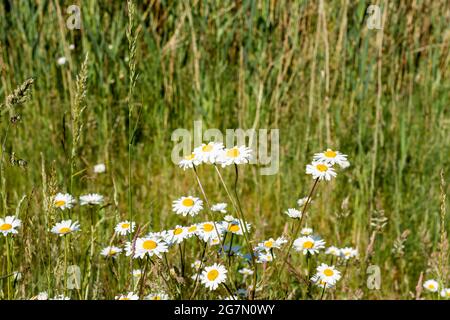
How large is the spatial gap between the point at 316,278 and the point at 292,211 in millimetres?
167

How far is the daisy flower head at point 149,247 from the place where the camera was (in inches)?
50.2

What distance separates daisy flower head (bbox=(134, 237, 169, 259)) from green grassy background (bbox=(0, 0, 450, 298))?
84cm

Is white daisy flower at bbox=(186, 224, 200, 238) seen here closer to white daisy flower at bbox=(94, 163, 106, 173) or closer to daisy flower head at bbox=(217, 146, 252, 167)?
daisy flower head at bbox=(217, 146, 252, 167)

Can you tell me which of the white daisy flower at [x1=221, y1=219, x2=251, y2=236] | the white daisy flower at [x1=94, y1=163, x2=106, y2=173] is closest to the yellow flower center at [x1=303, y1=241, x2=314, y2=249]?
the white daisy flower at [x1=221, y1=219, x2=251, y2=236]

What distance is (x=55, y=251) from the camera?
61.3 inches

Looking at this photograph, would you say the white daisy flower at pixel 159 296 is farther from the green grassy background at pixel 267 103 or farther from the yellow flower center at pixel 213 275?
the green grassy background at pixel 267 103

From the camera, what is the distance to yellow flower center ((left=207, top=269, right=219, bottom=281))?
1310 millimetres

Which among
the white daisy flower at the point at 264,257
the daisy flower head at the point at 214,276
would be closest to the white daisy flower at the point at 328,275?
the white daisy flower at the point at 264,257

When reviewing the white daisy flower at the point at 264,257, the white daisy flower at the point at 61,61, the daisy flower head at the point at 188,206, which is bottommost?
the white daisy flower at the point at 264,257

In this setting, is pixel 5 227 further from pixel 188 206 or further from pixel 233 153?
pixel 233 153

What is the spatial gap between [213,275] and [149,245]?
6.0 inches

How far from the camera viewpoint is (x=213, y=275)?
1320mm

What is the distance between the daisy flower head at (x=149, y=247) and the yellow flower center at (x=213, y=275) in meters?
0.11

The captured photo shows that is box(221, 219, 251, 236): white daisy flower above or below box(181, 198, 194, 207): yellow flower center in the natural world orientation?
below
